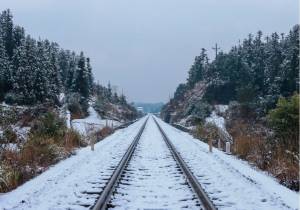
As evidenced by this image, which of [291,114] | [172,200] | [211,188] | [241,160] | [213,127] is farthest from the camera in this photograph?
[213,127]

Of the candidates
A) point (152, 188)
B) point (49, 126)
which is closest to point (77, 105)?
point (49, 126)

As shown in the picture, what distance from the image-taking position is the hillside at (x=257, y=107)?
15492 millimetres

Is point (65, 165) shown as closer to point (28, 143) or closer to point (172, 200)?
point (28, 143)

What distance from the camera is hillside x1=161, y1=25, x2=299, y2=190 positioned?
50.8 feet

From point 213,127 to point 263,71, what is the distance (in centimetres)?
4542

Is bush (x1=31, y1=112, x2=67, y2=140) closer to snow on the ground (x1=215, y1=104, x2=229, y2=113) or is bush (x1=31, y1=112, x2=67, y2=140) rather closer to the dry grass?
the dry grass

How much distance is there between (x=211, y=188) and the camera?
429 inches

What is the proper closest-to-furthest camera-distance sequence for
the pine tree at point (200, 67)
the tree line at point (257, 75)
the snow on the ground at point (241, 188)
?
1. the snow on the ground at point (241, 188)
2. the tree line at point (257, 75)
3. the pine tree at point (200, 67)

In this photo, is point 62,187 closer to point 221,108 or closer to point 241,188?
point 241,188

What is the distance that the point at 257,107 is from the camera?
58875 mm

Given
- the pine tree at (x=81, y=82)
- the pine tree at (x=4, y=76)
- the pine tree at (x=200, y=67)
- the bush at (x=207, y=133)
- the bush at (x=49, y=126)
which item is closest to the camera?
the bush at (x=49, y=126)

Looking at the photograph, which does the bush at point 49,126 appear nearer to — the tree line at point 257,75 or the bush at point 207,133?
the bush at point 207,133

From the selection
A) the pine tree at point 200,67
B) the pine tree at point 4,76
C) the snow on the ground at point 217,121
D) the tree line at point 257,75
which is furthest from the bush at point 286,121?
the pine tree at point 200,67

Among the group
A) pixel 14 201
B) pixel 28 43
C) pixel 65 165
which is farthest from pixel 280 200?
pixel 28 43
